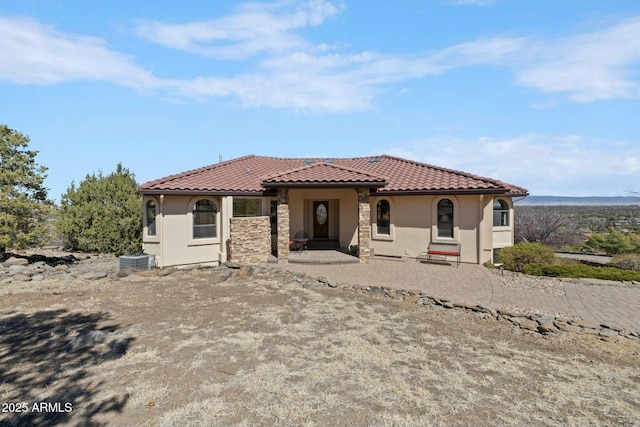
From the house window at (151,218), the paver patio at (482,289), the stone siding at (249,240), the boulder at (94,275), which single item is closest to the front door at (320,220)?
the stone siding at (249,240)

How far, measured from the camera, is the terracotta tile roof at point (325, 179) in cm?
1397

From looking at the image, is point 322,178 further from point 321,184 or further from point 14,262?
point 14,262

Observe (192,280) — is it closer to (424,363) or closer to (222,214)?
(222,214)

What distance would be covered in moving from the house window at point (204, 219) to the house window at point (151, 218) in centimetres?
167

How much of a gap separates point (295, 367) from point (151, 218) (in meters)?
11.6

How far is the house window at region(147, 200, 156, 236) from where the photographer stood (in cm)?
1430

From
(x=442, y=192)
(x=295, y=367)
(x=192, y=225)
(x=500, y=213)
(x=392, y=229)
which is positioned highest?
(x=442, y=192)

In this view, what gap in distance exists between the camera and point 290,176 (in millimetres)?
14398

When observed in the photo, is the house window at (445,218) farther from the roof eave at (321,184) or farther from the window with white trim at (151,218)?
the window with white trim at (151,218)

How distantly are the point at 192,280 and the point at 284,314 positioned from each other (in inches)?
210

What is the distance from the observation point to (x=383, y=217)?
54.7ft

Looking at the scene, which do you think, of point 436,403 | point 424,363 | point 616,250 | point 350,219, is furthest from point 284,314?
point 616,250

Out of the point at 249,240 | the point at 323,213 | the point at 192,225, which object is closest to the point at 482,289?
the point at 249,240

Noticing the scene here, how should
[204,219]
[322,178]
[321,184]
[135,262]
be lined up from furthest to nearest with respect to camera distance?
[204,219] < [322,178] < [321,184] < [135,262]
